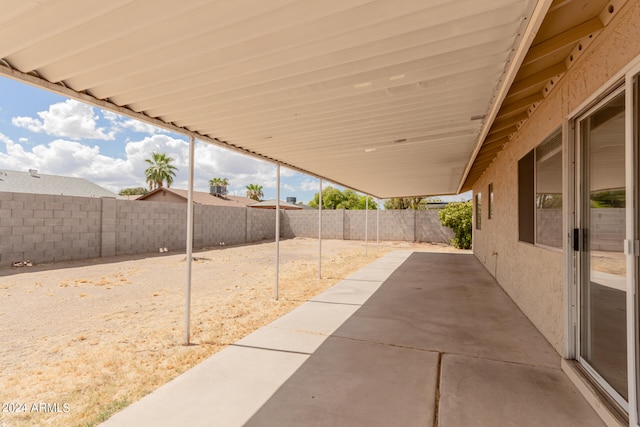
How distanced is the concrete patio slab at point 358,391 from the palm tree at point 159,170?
33.4m

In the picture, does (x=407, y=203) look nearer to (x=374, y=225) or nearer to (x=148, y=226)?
(x=374, y=225)

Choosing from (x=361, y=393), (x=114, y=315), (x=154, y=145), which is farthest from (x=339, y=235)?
(x=154, y=145)

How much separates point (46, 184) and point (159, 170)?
13801 millimetres

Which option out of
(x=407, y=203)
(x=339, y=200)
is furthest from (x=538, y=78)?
(x=339, y=200)

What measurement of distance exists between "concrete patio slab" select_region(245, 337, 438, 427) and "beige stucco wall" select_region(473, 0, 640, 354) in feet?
Answer: 4.59

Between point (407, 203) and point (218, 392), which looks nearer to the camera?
point (218, 392)

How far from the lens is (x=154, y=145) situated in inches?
1268

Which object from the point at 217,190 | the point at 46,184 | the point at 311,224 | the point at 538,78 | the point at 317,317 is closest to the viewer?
the point at 538,78

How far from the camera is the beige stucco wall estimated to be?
70.9 inches

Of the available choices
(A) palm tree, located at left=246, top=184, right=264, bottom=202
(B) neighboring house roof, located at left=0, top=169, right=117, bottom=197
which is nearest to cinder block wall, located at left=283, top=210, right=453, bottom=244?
(B) neighboring house roof, located at left=0, top=169, right=117, bottom=197

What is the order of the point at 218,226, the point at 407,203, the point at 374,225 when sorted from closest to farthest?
the point at 218,226 → the point at 374,225 → the point at 407,203

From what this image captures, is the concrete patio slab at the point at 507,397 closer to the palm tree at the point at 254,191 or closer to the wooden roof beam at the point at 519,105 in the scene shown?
the wooden roof beam at the point at 519,105

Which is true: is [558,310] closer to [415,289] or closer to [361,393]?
[361,393]

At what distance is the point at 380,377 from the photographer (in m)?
2.42
